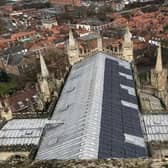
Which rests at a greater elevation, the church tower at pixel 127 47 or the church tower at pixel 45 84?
the church tower at pixel 127 47

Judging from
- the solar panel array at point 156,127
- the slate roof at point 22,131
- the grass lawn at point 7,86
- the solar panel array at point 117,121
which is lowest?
the grass lawn at point 7,86

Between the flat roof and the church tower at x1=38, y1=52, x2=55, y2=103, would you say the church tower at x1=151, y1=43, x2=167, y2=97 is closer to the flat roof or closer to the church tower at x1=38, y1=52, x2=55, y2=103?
the flat roof

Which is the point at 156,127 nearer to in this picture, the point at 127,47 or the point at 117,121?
the point at 117,121

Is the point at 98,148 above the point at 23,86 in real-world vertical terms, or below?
above

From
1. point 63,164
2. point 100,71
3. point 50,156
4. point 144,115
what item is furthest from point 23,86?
point 63,164

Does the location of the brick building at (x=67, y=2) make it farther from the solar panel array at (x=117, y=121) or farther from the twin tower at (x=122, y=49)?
the solar panel array at (x=117, y=121)

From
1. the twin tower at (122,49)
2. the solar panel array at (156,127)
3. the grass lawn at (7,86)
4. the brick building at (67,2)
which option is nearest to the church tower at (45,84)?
the twin tower at (122,49)

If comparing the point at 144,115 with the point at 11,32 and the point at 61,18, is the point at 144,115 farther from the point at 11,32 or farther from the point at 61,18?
the point at 61,18
